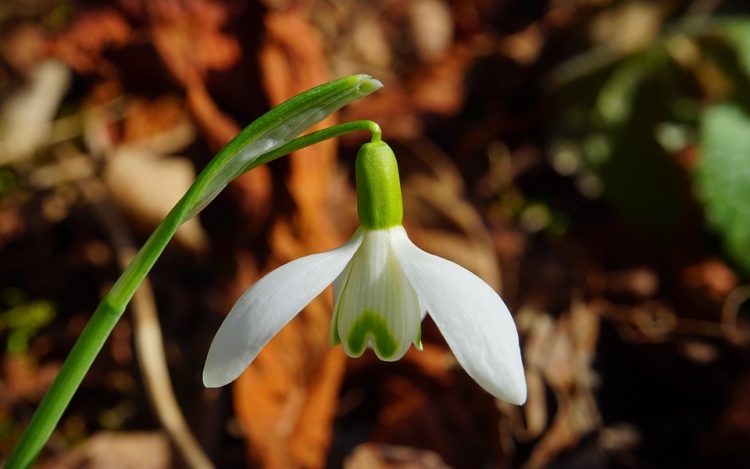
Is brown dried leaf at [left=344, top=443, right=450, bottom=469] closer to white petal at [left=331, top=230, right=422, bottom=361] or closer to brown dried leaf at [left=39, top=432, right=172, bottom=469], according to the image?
brown dried leaf at [left=39, top=432, right=172, bottom=469]

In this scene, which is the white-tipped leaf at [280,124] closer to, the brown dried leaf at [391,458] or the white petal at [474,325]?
the white petal at [474,325]

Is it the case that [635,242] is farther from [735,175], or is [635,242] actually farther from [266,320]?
[266,320]

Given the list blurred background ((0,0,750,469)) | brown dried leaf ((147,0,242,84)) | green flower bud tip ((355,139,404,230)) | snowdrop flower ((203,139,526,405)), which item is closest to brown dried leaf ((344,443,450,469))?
blurred background ((0,0,750,469))

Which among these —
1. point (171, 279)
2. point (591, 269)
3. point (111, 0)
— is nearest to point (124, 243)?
point (171, 279)

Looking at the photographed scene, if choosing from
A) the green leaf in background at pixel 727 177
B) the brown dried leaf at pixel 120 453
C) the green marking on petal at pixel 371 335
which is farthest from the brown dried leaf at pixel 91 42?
the green marking on petal at pixel 371 335

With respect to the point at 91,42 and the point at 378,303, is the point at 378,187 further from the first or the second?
the point at 91,42
